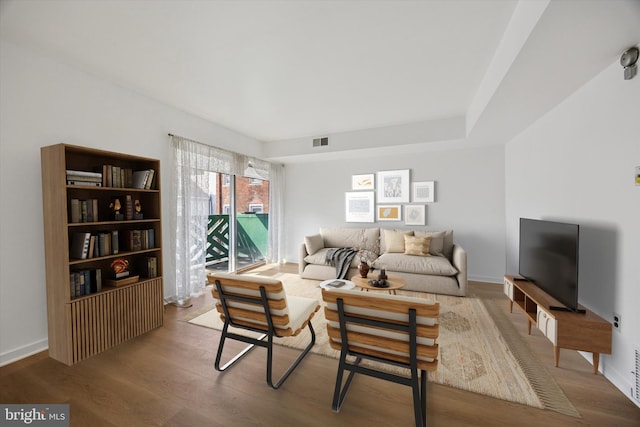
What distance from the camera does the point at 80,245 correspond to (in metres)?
2.25

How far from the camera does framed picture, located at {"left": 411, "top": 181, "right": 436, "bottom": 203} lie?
4594 mm

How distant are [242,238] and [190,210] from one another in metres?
1.55

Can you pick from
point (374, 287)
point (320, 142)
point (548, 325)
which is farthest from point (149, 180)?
point (548, 325)

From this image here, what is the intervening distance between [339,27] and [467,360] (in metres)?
2.90

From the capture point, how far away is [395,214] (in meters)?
4.87

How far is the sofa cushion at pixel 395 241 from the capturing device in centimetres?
443

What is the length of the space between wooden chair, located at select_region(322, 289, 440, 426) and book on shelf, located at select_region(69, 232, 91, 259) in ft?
7.50

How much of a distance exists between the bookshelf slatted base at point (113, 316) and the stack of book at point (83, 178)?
1.02 metres

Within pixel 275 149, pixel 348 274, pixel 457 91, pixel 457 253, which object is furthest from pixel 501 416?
pixel 275 149

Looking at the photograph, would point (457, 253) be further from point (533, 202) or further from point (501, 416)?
point (501, 416)

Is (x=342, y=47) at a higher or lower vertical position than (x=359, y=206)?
higher

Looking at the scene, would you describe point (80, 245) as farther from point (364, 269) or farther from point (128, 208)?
point (364, 269)

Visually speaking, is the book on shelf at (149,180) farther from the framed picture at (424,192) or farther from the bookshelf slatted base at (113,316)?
the framed picture at (424,192)

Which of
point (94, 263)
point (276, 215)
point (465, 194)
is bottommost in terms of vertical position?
point (94, 263)
